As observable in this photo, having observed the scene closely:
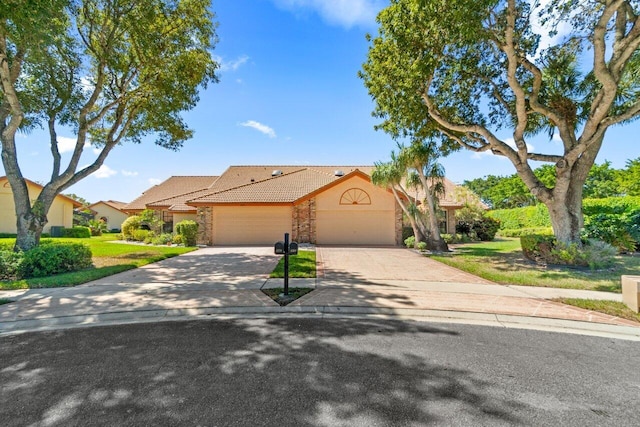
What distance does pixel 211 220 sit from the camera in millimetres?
19625

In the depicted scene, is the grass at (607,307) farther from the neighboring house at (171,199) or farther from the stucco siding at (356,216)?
the neighboring house at (171,199)

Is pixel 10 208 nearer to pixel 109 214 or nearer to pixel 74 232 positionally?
pixel 74 232

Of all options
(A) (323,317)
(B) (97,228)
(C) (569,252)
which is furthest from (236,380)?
(B) (97,228)

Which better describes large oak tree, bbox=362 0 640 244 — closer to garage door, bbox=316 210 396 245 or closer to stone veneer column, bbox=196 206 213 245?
garage door, bbox=316 210 396 245

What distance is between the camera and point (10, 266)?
27.7 feet

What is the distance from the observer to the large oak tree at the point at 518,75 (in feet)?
30.8

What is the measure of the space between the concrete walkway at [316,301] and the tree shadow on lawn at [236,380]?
0.90m

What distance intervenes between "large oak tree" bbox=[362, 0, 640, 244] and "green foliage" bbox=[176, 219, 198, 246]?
46.0 feet

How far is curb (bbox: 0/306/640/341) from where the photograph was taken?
16.2 feet

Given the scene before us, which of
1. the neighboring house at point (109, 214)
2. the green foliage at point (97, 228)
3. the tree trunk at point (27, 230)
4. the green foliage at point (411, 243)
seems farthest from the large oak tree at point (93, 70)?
the neighboring house at point (109, 214)

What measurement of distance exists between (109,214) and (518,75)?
51167mm

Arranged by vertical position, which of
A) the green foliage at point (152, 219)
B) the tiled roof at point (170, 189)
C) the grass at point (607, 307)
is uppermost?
the tiled roof at point (170, 189)

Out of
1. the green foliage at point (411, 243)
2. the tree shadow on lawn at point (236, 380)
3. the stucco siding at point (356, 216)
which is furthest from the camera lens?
the stucco siding at point (356, 216)

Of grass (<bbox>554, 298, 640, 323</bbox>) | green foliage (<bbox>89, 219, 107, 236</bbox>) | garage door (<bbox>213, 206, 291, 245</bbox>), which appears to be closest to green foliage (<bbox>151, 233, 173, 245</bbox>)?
garage door (<bbox>213, 206, 291, 245</bbox>)
